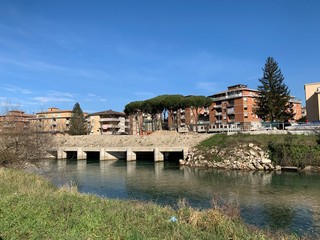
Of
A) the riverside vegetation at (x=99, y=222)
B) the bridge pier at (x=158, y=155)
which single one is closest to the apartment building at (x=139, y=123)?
the bridge pier at (x=158, y=155)

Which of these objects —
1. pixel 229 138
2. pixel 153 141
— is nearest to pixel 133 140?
pixel 153 141

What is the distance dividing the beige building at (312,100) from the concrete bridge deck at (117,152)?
1015 inches

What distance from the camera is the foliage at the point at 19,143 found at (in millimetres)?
20172

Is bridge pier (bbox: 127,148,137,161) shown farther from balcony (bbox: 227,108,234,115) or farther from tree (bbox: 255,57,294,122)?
balcony (bbox: 227,108,234,115)

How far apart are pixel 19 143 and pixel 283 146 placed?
2685cm

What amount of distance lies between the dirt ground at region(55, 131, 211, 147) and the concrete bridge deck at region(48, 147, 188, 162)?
160 cm

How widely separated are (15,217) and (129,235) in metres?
3.10

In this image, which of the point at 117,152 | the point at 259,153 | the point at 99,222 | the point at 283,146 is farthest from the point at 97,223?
the point at 117,152

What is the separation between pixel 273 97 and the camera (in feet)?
183

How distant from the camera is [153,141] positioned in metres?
52.2

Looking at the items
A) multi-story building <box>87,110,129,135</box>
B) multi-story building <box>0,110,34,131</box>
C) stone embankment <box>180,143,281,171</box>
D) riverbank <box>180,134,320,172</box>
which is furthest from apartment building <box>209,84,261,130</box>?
multi-story building <box>0,110,34,131</box>

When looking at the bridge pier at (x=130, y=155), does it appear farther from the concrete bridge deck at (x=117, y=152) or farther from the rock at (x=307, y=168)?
the rock at (x=307, y=168)

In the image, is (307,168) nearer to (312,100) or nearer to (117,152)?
(312,100)

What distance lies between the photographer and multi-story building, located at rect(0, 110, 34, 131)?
2073cm
